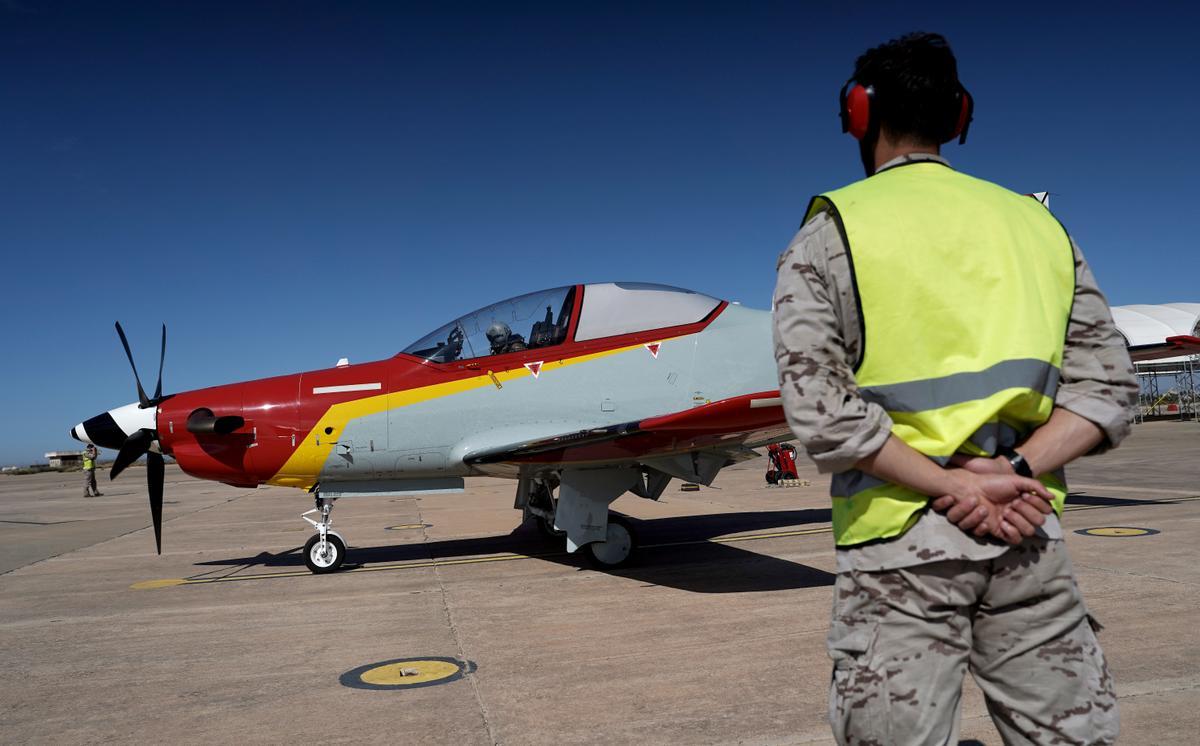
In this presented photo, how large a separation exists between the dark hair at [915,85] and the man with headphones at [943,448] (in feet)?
0.63

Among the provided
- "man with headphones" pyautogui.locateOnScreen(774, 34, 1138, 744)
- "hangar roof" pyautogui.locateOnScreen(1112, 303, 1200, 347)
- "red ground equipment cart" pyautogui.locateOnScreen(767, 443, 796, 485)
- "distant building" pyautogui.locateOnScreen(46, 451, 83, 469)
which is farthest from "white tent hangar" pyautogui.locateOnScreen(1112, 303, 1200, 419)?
"distant building" pyautogui.locateOnScreen(46, 451, 83, 469)

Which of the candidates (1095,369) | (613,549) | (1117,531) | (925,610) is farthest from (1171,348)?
(925,610)

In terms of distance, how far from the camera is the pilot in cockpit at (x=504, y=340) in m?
8.48

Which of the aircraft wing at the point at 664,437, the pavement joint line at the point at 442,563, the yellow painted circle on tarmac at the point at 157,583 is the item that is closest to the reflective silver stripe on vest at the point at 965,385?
the aircraft wing at the point at 664,437

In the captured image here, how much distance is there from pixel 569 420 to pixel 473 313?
1673 mm

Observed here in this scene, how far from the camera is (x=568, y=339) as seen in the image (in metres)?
8.34

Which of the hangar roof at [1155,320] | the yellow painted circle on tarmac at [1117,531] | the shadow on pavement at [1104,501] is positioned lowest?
the shadow on pavement at [1104,501]

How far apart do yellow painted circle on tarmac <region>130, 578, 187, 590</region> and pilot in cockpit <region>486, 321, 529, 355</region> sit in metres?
4.55

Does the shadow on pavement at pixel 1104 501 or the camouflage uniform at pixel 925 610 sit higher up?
the camouflage uniform at pixel 925 610

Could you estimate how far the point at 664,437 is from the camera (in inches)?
301

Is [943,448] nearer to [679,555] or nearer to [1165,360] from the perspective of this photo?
[679,555]

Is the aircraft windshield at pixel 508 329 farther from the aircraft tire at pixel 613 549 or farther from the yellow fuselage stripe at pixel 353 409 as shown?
the aircraft tire at pixel 613 549

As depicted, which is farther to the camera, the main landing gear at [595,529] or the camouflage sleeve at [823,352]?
the main landing gear at [595,529]

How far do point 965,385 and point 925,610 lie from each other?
47 centimetres
